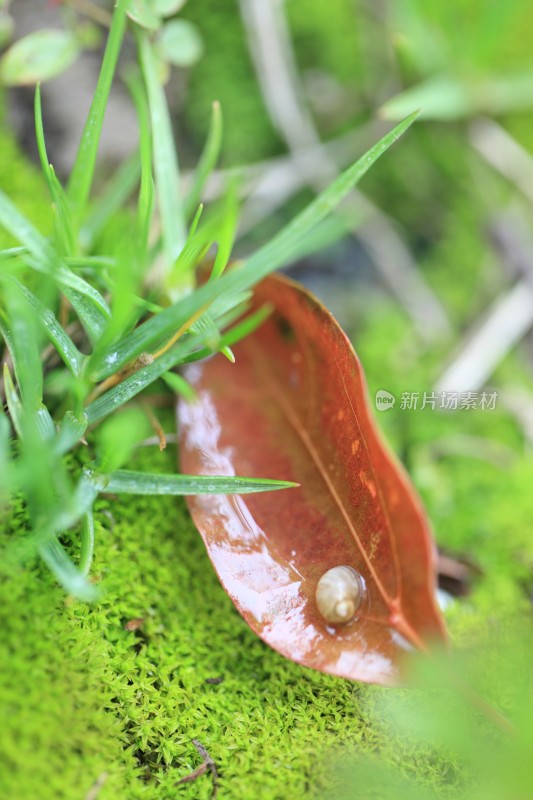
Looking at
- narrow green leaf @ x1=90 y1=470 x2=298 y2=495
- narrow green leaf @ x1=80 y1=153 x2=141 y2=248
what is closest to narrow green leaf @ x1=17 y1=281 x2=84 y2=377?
narrow green leaf @ x1=90 y1=470 x2=298 y2=495

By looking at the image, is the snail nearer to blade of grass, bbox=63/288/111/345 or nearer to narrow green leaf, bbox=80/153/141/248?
blade of grass, bbox=63/288/111/345

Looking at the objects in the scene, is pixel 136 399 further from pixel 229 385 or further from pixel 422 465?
pixel 422 465

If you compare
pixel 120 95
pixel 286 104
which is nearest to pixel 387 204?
pixel 286 104

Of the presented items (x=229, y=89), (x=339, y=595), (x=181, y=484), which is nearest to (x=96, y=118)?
(x=181, y=484)

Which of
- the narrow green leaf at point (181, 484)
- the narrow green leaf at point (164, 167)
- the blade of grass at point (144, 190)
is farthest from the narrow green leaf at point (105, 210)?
the narrow green leaf at point (181, 484)

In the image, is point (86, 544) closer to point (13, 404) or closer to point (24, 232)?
point (13, 404)

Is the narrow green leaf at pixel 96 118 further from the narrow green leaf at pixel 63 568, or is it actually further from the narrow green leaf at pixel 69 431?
the narrow green leaf at pixel 63 568
